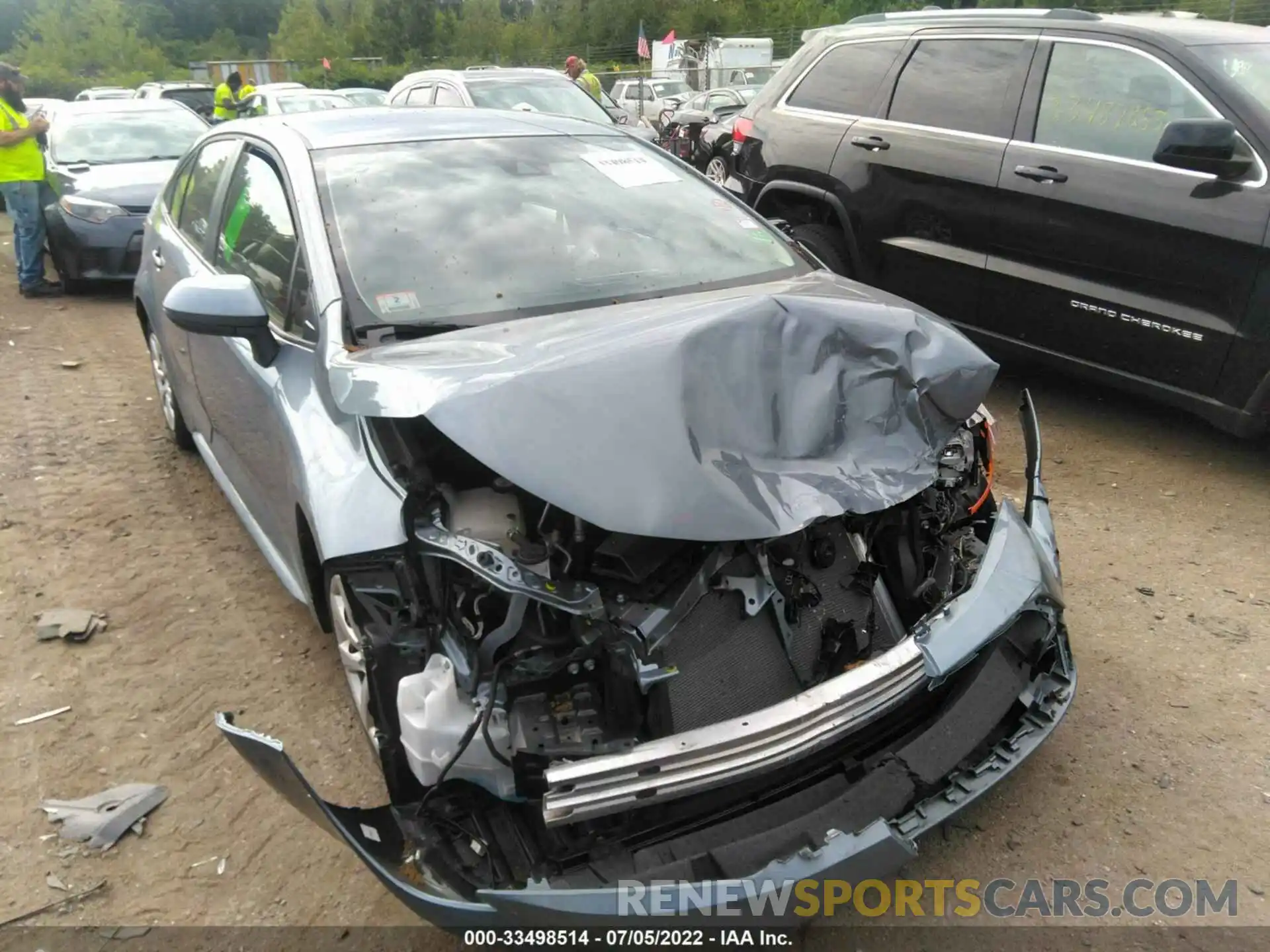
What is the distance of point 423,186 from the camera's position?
308 centimetres

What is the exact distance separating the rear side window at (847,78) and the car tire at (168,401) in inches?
155

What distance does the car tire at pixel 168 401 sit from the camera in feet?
15.5

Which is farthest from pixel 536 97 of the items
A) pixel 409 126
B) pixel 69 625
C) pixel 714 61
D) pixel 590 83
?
pixel 714 61

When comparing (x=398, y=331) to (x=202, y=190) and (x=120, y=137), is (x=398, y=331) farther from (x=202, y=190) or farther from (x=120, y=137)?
(x=120, y=137)

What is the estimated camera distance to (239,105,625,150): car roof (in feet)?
10.9

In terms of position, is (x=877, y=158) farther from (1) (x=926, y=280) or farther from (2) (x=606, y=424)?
(2) (x=606, y=424)

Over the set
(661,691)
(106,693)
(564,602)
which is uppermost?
(564,602)

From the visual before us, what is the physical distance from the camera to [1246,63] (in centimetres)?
423

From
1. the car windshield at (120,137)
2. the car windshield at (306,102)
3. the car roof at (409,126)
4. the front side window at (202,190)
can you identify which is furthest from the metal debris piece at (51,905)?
the car windshield at (306,102)

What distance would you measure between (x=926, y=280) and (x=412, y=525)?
3.78m

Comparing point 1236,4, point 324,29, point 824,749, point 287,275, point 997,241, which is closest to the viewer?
point 824,749

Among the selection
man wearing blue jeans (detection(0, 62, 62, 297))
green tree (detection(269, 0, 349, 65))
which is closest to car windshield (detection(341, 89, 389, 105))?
man wearing blue jeans (detection(0, 62, 62, 297))

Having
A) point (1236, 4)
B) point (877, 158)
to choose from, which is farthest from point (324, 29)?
point (877, 158)

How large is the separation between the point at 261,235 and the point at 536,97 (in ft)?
22.2
